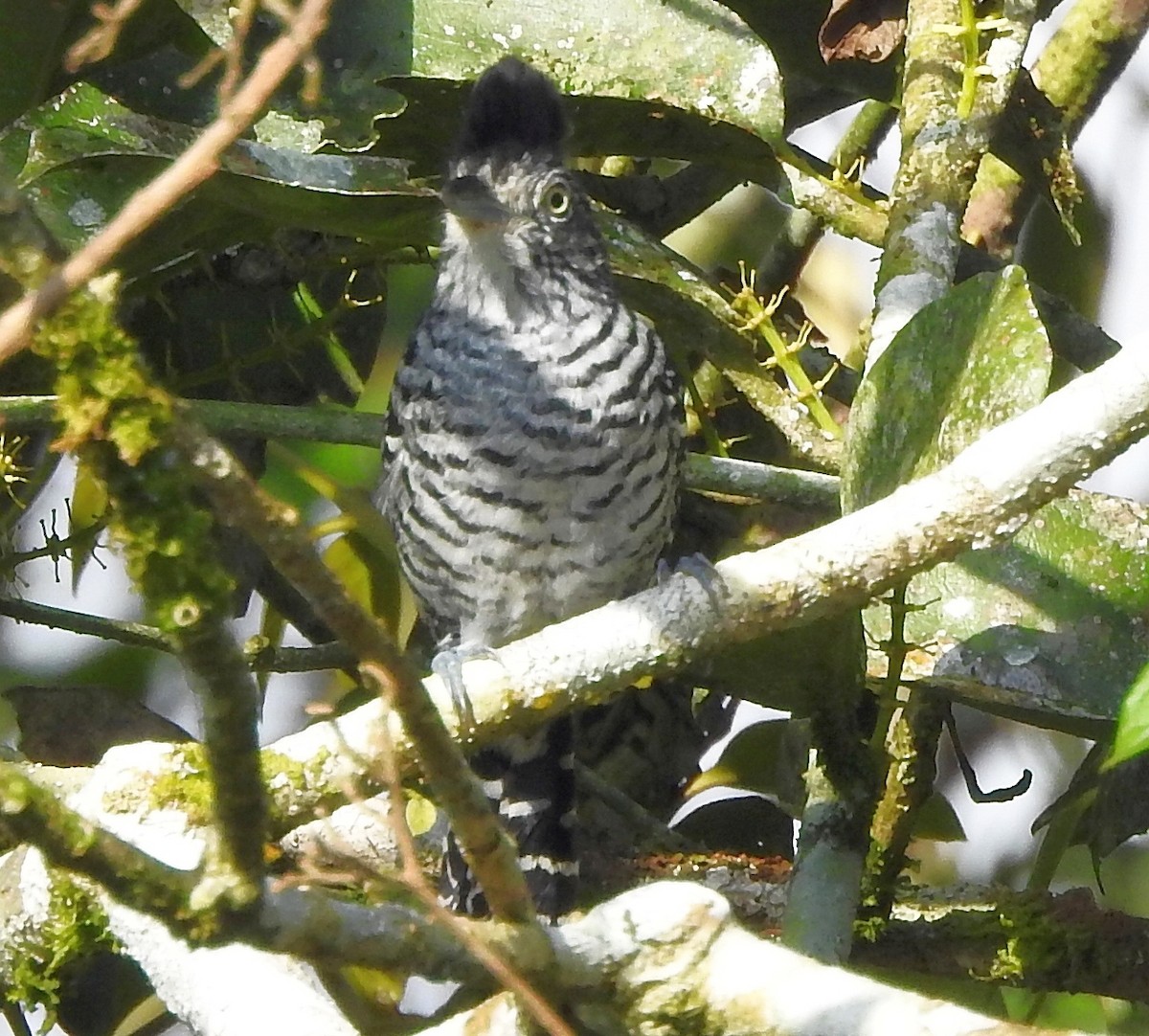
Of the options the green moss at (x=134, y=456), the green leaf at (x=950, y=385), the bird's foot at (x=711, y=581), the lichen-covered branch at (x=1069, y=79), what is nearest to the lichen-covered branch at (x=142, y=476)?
the green moss at (x=134, y=456)

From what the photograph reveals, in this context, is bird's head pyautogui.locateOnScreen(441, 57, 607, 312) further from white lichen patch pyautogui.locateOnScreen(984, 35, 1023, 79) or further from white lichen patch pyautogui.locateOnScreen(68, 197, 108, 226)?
white lichen patch pyautogui.locateOnScreen(984, 35, 1023, 79)

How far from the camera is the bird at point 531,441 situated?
2.16 m

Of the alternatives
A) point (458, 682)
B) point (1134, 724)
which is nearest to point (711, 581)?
point (458, 682)

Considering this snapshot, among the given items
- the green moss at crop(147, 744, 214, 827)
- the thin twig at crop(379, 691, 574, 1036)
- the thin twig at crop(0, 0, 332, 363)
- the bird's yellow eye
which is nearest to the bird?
the bird's yellow eye

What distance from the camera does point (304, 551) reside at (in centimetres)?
71

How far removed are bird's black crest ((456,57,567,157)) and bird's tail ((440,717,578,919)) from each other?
717mm

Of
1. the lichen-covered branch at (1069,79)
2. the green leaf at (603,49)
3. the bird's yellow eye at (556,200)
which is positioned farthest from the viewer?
the lichen-covered branch at (1069,79)

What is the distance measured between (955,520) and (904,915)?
0.79 meters

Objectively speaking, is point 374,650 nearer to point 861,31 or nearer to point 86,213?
point 86,213

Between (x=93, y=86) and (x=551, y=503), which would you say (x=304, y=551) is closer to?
(x=93, y=86)

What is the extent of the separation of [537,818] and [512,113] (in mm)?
882

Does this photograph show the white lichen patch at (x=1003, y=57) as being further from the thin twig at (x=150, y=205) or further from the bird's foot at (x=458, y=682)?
the thin twig at (x=150, y=205)

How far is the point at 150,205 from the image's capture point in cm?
63

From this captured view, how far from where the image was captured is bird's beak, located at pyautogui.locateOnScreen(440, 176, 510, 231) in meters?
1.96
